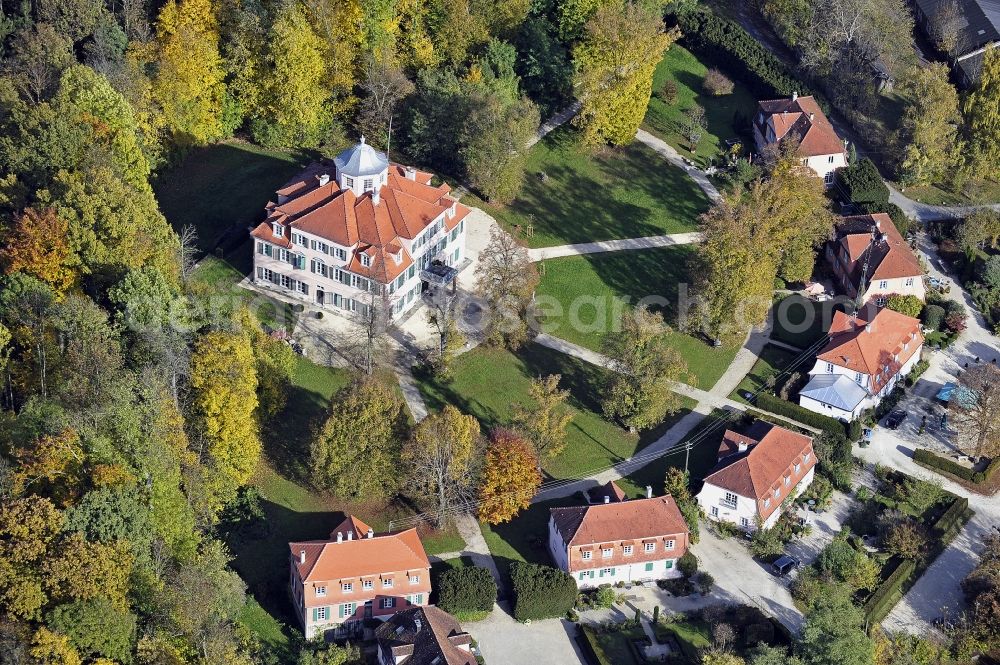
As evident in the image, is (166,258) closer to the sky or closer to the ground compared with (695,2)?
closer to the ground

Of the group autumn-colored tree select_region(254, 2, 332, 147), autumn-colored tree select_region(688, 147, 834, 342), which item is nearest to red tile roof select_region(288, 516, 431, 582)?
autumn-colored tree select_region(688, 147, 834, 342)

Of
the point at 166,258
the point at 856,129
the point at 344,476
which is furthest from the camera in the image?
the point at 856,129

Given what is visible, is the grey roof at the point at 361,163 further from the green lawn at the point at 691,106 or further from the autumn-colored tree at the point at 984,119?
the autumn-colored tree at the point at 984,119

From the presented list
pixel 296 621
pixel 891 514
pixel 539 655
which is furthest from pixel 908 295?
pixel 296 621

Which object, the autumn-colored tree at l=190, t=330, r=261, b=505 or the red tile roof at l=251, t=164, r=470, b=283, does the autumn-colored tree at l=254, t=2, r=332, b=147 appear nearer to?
the red tile roof at l=251, t=164, r=470, b=283

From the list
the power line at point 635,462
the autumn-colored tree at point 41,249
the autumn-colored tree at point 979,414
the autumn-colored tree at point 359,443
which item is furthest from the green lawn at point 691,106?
the autumn-colored tree at point 41,249

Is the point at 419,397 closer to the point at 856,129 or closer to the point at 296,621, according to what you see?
the point at 296,621

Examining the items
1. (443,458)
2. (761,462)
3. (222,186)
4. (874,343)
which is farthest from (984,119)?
(222,186)

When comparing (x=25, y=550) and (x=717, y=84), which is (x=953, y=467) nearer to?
(x=717, y=84)
